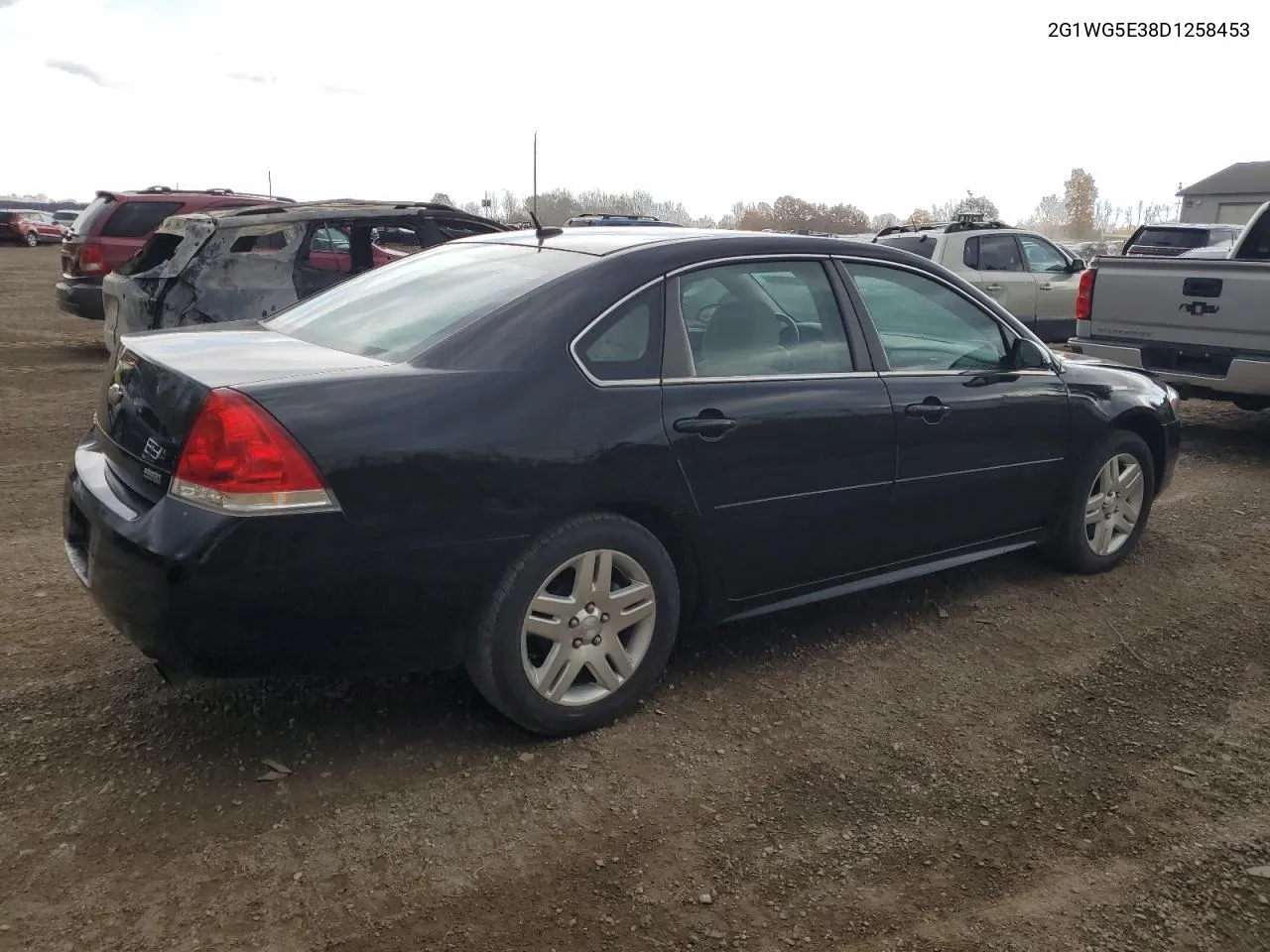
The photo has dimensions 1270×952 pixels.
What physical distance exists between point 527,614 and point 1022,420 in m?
2.42

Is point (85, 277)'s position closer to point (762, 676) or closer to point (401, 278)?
point (401, 278)

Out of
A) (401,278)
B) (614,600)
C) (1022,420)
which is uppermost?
(401,278)

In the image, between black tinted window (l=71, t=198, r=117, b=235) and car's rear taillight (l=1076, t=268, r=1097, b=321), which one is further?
black tinted window (l=71, t=198, r=117, b=235)

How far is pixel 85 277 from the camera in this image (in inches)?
471

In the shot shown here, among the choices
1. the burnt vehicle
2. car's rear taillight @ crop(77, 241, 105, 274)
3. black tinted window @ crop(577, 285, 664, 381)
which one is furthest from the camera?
car's rear taillight @ crop(77, 241, 105, 274)

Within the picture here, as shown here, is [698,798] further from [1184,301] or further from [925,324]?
[1184,301]

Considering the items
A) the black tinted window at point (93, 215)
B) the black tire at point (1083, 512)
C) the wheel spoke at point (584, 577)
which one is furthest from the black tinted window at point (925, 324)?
the black tinted window at point (93, 215)

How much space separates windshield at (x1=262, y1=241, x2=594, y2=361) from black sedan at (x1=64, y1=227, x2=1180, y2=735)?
0.02 m

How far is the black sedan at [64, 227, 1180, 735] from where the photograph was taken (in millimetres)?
2867

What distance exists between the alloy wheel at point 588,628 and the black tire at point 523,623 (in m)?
0.02

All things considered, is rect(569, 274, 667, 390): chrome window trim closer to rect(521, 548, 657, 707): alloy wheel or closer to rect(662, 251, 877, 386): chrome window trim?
rect(662, 251, 877, 386): chrome window trim

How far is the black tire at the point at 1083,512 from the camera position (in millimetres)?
4883

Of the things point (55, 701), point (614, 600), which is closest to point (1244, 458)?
point (614, 600)

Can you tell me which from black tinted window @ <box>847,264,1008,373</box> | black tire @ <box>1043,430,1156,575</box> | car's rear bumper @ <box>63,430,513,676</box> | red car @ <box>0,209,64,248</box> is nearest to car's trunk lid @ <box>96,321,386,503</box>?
car's rear bumper @ <box>63,430,513,676</box>
